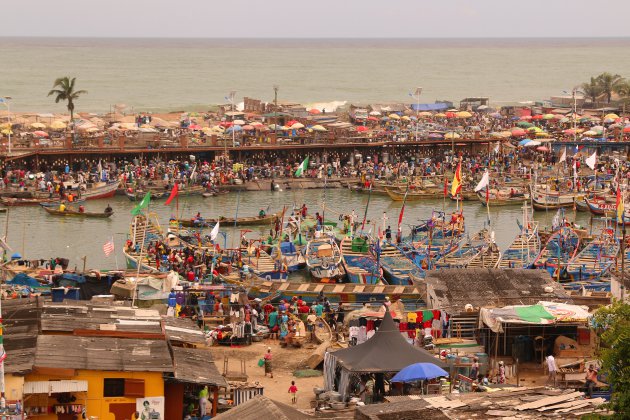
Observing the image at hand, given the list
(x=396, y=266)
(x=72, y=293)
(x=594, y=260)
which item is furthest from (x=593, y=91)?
(x=72, y=293)

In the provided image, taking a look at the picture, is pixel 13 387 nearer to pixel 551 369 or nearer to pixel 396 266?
pixel 551 369

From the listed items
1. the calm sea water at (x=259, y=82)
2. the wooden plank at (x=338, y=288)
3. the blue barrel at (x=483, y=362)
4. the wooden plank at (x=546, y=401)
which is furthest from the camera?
the calm sea water at (x=259, y=82)

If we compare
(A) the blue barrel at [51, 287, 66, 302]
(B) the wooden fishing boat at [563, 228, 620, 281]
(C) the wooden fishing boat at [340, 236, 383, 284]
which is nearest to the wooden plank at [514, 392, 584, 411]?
(A) the blue barrel at [51, 287, 66, 302]

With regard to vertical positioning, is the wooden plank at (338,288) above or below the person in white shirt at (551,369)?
above

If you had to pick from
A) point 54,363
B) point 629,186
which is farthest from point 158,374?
point 629,186

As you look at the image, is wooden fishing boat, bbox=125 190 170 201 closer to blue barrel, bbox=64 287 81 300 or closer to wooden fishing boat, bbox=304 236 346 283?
wooden fishing boat, bbox=304 236 346 283

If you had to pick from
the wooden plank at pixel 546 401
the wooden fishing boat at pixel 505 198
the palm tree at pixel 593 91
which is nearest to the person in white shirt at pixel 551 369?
the wooden plank at pixel 546 401

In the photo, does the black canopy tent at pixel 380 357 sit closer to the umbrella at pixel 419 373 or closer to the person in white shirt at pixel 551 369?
the umbrella at pixel 419 373

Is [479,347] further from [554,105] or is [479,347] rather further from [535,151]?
[554,105]
